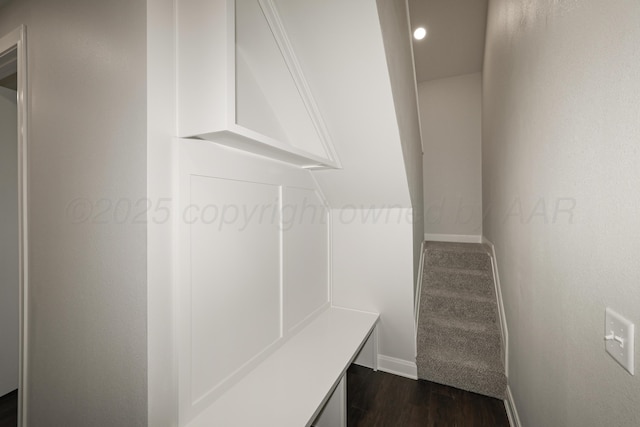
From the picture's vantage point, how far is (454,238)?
164 inches

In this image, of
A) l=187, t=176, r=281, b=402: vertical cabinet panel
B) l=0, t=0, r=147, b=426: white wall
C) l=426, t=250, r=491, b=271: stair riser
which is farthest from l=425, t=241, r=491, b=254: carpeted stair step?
l=0, t=0, r=147, b=426: white wall

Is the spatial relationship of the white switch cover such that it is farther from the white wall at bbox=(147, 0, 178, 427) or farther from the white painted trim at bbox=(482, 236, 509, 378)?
the white painted trim at bbox=(482, 236, 509, 378)

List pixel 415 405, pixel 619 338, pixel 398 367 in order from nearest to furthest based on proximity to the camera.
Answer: pixel 619 338 → pixel 415 405 → pixel 398 367

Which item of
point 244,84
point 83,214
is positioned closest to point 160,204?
point 83,214

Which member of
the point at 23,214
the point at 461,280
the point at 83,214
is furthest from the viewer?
the point at 461,280

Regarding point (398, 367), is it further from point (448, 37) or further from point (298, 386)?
point (448, 37)

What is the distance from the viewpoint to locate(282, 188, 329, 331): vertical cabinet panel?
5.88ft

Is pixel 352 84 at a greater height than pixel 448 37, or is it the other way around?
pixel 448 37

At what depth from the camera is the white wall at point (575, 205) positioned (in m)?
0.60

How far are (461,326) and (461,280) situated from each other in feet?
1.66

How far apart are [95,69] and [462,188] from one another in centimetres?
434

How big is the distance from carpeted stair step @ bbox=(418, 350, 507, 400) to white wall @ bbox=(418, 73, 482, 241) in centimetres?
249

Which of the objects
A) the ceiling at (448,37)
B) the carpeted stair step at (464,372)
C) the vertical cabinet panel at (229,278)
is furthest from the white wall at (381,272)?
the ceiling at (448,37)

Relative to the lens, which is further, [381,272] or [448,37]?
[448,37]
